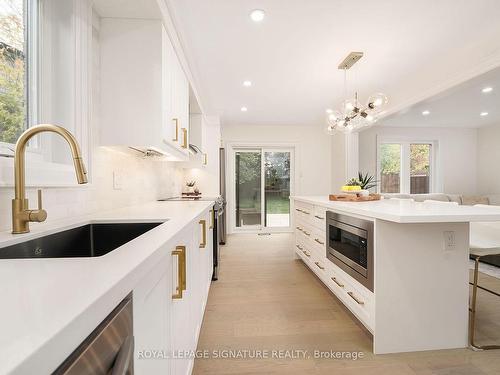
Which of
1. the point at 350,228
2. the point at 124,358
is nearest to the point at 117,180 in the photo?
the point at 124,358

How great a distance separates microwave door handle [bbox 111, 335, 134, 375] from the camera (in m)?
0.44

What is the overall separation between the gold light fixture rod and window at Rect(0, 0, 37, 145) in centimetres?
256

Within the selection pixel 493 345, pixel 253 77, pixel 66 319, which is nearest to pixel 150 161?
pixel 253 77

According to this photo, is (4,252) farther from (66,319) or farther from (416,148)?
(416,148)

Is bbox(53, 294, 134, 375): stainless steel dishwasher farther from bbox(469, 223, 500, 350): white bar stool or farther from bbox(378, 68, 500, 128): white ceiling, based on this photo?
bbox(378, 68, 500, 128): white ceiling

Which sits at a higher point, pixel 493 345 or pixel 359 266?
pixel 359 266

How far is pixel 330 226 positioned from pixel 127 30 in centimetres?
212

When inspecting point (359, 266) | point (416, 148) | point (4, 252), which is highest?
point (416, 148)

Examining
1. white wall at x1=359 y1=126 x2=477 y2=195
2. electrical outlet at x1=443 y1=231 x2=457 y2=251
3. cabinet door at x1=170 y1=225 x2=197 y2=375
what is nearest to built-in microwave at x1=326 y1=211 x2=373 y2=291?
electrical outlet at x1=443 y1=231 x2=457 y2=251

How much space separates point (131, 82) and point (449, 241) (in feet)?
7.38

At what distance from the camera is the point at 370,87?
12.4 ft

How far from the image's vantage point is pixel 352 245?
6.45 feet

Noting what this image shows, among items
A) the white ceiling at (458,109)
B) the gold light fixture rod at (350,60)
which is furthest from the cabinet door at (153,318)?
the white ceiling at (458,109)

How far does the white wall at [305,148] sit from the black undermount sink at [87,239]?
15.9 feet
